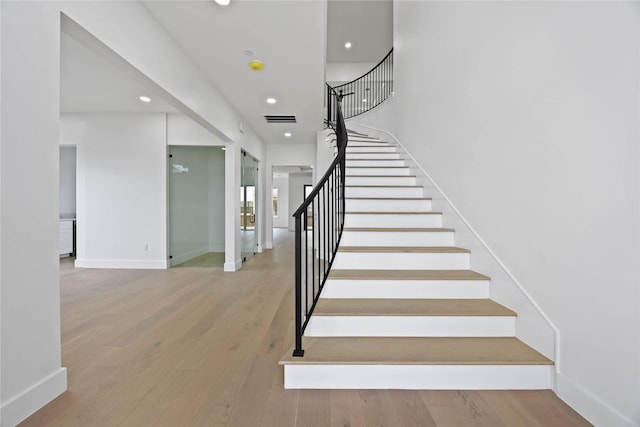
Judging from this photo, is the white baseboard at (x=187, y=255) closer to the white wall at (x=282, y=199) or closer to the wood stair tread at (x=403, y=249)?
the wood stair tread at (x=403, y=249)

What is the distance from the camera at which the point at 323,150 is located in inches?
248

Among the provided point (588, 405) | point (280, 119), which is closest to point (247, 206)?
point (280, 119)

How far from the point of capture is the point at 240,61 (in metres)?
3.38

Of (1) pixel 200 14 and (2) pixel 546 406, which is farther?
(1) pixel 200 14

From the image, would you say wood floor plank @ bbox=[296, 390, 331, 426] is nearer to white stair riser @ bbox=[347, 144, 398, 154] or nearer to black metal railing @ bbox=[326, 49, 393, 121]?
white stair riser @ bbox=[347, 144, 398, 154]

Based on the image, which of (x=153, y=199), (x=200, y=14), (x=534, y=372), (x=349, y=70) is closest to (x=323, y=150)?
(x=153, y=199)

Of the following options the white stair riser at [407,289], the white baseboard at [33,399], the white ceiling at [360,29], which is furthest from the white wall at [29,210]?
the white ceiling at [360,29]

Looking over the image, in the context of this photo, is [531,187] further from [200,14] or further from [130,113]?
[130,113]


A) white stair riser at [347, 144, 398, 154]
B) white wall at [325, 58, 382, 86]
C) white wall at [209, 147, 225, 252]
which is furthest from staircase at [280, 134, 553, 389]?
white wall at [325, 58, 382, 86]

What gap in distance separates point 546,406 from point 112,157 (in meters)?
6.32

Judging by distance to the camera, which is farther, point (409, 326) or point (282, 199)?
point (282, 199)

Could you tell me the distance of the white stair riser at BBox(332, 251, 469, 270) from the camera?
2.45 metres

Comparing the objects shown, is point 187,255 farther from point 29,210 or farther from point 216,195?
point 29,210

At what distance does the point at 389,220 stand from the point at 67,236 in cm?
685
